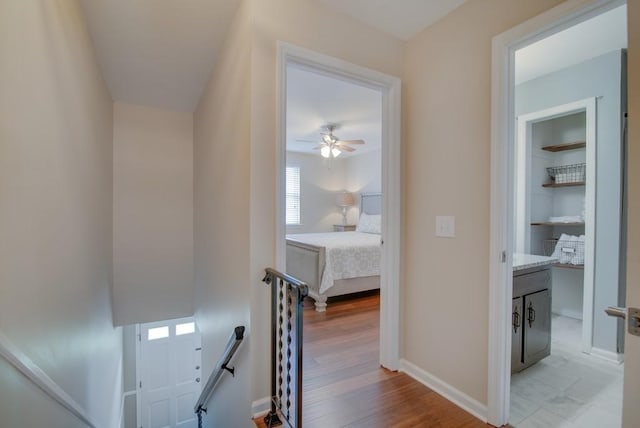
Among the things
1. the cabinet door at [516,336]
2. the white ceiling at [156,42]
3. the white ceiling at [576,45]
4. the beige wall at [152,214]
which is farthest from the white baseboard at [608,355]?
the beige wall at [152,214]

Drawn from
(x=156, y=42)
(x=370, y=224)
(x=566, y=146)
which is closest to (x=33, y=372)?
(x=156, y=42)

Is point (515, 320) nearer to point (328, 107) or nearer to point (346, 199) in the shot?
point (328, 107)

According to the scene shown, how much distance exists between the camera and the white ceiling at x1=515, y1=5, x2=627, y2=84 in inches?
85.8

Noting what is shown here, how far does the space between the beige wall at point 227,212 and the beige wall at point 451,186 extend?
1230mm

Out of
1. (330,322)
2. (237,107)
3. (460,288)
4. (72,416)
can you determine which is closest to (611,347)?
(460,288)

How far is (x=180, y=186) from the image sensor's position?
12.5 ft

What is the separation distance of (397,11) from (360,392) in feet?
8.60

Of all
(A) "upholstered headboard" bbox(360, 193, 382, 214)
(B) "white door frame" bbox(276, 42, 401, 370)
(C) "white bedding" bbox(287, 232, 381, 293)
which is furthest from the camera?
(A) "upholstered headboard" bbox(360, 193, 382, 214)

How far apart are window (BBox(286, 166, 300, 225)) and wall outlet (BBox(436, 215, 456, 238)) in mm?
5043

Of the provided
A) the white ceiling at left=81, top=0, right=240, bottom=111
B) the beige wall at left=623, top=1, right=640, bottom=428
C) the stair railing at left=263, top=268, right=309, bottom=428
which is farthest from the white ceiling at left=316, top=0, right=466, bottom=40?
the stair railing at left=263, top=268, right=309, bottom=428

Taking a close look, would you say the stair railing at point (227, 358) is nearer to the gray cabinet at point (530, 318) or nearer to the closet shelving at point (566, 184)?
the gray cabinet at point (530, 318)

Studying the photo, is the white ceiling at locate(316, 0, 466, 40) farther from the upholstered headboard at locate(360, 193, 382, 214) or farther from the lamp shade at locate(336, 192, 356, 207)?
the lamp shade at locate(336, 192, 356, 207)

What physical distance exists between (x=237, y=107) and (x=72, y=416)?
6.96ft

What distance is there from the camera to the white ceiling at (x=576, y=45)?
218 centimetres
